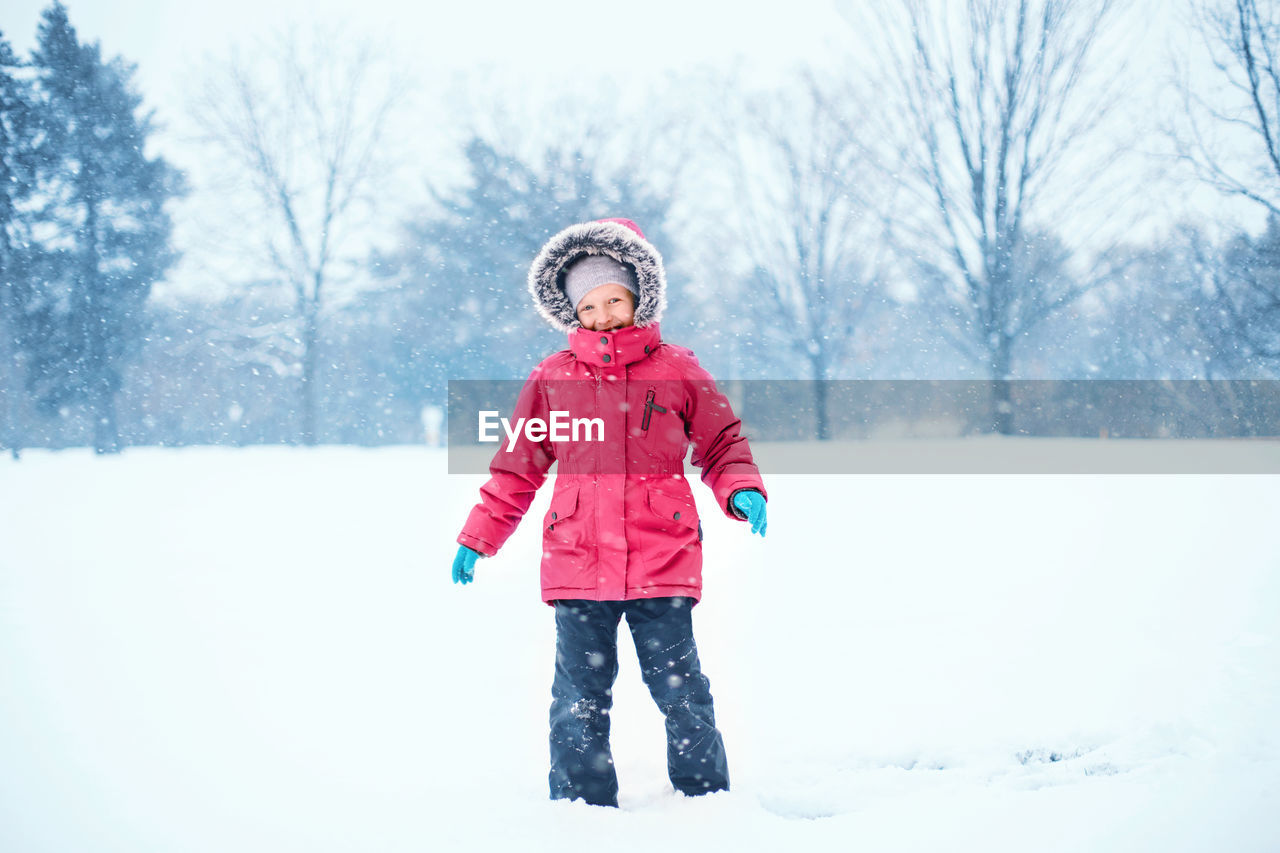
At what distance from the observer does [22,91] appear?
11820 mm

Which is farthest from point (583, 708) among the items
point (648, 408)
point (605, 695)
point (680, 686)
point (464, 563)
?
point (648, 408)

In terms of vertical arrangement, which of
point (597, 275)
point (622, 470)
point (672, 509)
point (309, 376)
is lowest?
point (672, 509)

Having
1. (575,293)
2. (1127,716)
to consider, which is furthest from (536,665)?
(1127,716)

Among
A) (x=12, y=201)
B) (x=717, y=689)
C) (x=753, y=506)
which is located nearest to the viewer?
(x=753, y=506)

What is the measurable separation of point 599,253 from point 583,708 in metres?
1.27

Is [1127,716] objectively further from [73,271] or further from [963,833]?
[73,271]

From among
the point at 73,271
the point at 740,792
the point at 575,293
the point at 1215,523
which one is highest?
the point at 73,271

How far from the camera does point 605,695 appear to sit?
6.45 ft

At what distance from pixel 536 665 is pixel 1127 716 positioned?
2.21 meters

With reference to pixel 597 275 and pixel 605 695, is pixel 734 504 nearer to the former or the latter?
pixel 605 695

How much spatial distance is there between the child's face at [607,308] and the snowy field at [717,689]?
4.26 ft

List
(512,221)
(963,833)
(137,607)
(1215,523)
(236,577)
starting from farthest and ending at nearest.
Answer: (512,221), (1215,523), (236,577), (137,607), (963,833)

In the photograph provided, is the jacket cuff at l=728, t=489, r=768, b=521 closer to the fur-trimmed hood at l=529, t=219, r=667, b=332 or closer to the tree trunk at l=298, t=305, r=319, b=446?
the fur-trimmed hood at l=529, t=219, r=667, b=332

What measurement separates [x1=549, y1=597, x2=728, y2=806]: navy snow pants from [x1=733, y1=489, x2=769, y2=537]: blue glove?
0.93 feet
